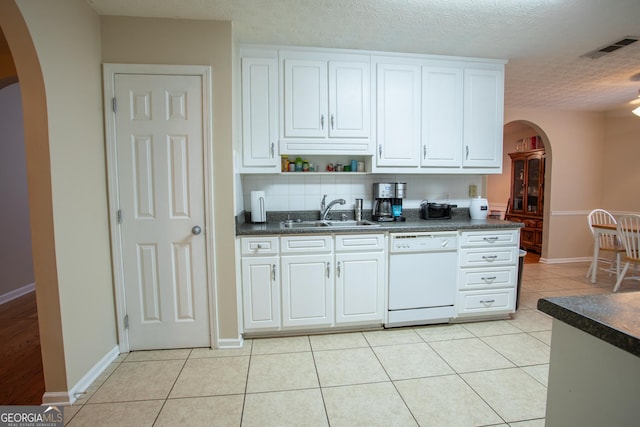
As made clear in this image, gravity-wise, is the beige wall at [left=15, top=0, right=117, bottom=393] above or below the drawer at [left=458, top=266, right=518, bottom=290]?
above

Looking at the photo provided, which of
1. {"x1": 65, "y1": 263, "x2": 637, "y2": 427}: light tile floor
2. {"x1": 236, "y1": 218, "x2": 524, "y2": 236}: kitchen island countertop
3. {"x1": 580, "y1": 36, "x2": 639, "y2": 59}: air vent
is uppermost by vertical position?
{"x1": 580, "y1": 36, "x2": 639, "y2": 59}: air vent

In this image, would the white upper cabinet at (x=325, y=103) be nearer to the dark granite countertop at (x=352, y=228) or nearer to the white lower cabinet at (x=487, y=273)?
the dark granite countertop at (x=352, y=228)

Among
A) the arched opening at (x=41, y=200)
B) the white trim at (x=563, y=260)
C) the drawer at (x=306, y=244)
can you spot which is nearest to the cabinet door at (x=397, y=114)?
the drawer at (x=306, y=244)

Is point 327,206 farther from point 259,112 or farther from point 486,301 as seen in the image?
point 486,301

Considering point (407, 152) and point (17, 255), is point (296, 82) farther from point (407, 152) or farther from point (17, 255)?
point (17, 255)

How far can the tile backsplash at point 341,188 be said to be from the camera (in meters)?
2.98

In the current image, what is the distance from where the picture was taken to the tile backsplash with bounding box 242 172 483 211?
2.98 meters

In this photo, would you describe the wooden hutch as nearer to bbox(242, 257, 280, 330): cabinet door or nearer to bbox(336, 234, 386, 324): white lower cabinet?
bbox(336, 234, 386, 324): white lower cabinet

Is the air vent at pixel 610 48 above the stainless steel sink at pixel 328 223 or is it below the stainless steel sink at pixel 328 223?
above

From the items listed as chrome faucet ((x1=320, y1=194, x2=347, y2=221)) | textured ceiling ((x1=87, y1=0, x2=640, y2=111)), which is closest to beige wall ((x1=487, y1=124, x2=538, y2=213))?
textured ceiling ((x1=87, y1=0, x2=640, y2=111))

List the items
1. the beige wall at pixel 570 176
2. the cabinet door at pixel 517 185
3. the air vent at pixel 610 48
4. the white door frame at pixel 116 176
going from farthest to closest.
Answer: the cabinet door at pixel 517 185 → the beige wall at pixel 570 176 → the air vent at pixel 610 48 → the white door frame at pixel 116 176

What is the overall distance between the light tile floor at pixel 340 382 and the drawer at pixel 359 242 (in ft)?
2.36

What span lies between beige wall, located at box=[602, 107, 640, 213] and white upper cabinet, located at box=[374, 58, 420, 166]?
13.3ft

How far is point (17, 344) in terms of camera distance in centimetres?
237
